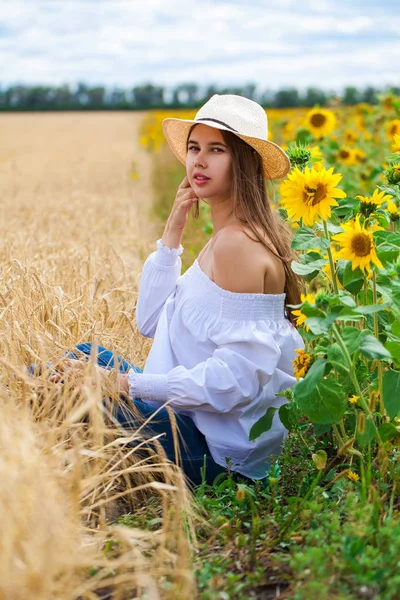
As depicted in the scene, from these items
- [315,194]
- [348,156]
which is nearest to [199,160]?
[315,194]

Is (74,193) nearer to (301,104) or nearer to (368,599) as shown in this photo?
(368,599)

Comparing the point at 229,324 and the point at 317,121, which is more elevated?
the point at 317,121

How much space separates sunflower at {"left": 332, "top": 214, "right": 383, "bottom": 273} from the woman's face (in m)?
0.55

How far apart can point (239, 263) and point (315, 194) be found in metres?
0.31

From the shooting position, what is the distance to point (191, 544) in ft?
6.31

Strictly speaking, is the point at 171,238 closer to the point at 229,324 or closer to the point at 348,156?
the point at 229,324

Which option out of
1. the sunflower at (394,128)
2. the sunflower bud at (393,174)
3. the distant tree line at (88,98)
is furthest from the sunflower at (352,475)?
the distant tree line at (88,98)

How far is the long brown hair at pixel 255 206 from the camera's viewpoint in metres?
2.41

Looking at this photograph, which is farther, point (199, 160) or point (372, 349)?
point (199, 160)

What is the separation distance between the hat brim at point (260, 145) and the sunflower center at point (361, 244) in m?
0.52

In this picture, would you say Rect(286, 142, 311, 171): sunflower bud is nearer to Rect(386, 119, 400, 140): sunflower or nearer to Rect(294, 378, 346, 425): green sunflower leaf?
Rect(294, 378, 346, 425): green sunflower leaf

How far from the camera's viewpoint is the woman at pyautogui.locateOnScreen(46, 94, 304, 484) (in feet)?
7.52

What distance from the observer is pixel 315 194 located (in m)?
2.16

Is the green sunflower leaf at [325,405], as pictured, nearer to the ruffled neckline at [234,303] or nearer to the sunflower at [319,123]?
the ruffled neckline at [234,303]
